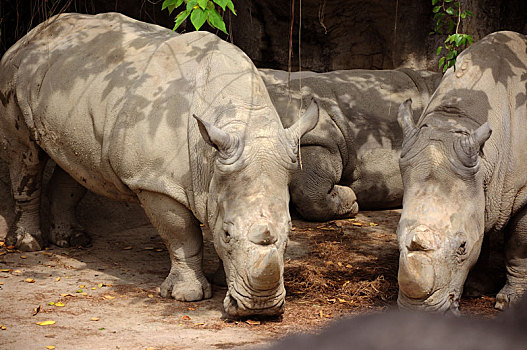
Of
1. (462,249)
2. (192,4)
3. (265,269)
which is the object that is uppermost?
(192,4)

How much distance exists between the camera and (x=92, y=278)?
6.58m

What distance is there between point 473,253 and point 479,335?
12.5ft

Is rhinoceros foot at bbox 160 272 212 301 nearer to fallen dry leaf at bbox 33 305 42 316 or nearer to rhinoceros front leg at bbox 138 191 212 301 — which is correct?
rhinoceros front leg at bbox 138 191 212 301

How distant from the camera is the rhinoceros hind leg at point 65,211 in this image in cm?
764

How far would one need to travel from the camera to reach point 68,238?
25.1 ft

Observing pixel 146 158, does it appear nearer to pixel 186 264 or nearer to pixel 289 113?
pixel 186 264

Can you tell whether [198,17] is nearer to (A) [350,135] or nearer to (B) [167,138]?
(B) [167,138]

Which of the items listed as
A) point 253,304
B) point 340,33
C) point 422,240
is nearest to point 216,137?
point 253,304

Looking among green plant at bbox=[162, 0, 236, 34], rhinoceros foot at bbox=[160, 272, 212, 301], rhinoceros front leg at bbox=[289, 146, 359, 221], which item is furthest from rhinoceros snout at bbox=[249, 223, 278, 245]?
rhinoceros front leg at bbox=[289, 146, 359, 221]

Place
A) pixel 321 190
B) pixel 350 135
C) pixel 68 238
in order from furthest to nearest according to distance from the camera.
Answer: pixel 350 135
pixel 321 190
pixel 68 238

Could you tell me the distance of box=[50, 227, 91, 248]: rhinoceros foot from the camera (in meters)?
7.62

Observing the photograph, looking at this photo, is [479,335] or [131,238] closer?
[479,335]

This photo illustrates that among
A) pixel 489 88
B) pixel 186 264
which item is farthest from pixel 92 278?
pixel 489 88

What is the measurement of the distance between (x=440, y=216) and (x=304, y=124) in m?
1.31
